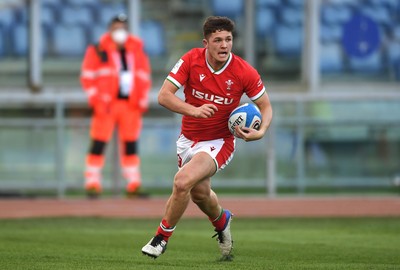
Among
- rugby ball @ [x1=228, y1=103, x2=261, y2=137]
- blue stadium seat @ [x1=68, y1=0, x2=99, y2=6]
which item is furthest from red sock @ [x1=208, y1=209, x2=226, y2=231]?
blue stadium seat @ [x1=68, y1=0, x2=99, y2=6]

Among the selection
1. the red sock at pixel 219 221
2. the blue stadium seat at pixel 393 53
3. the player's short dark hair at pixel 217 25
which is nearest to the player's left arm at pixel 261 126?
the player's short dark hair at pixel 217 25

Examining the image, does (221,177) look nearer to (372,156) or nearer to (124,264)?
(372,156)

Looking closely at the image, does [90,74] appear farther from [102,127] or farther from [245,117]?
[245,117]

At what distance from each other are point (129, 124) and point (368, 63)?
5.50 m

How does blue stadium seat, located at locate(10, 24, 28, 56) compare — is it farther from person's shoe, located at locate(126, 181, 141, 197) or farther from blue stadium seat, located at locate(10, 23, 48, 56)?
person's shoe, located at locate(126, 181, 141, 197)

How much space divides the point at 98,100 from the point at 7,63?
12.0 ft

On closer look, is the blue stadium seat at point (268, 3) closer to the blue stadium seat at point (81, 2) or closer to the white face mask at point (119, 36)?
the blue stadium seat at point (81, 2)

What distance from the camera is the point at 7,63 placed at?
2041 centimetres

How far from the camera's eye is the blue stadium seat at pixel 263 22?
69.0 feet

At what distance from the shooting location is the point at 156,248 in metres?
9.32

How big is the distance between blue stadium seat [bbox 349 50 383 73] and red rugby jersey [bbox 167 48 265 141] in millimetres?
11320

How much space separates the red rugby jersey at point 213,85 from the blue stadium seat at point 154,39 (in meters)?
11.1

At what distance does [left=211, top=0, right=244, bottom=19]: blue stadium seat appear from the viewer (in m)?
21.0

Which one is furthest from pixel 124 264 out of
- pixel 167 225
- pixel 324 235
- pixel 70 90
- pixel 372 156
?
pixel 70 90
